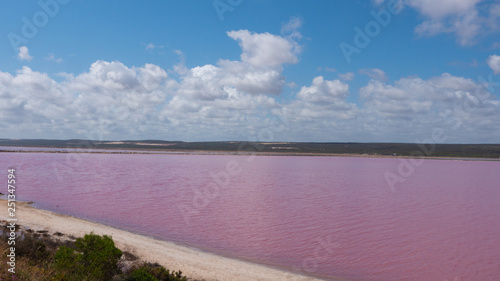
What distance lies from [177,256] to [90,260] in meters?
4.86

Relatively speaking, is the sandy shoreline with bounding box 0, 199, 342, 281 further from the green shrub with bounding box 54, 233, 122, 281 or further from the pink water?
the green shrub with bounding box 54, 233, 122, 281

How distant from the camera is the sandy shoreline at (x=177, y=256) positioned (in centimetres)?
1159

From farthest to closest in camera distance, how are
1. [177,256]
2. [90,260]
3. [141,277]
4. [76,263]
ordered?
[177,256] → [90,260] → [141,277] → [76,263]

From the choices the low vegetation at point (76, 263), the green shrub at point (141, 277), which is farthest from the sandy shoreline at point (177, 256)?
the green shrub at point (141, 277)

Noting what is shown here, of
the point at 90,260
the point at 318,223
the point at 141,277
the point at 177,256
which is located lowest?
the point at 318,223

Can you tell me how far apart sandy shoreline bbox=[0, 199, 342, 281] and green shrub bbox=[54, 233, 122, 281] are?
116 inches

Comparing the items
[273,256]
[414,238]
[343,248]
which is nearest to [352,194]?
[414,238]

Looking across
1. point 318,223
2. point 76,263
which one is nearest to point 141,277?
point 76,263

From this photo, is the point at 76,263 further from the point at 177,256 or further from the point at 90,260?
the point at 177,256

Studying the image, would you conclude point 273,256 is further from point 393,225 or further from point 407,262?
point 393,225

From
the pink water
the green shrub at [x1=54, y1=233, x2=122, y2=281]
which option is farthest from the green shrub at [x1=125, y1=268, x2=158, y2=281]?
the pink water

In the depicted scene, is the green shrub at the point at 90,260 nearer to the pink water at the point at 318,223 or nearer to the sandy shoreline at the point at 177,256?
the sandy shoreline at the point at 177,256

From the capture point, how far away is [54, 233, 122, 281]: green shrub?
8.07 meters

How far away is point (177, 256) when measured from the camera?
42.9ft
